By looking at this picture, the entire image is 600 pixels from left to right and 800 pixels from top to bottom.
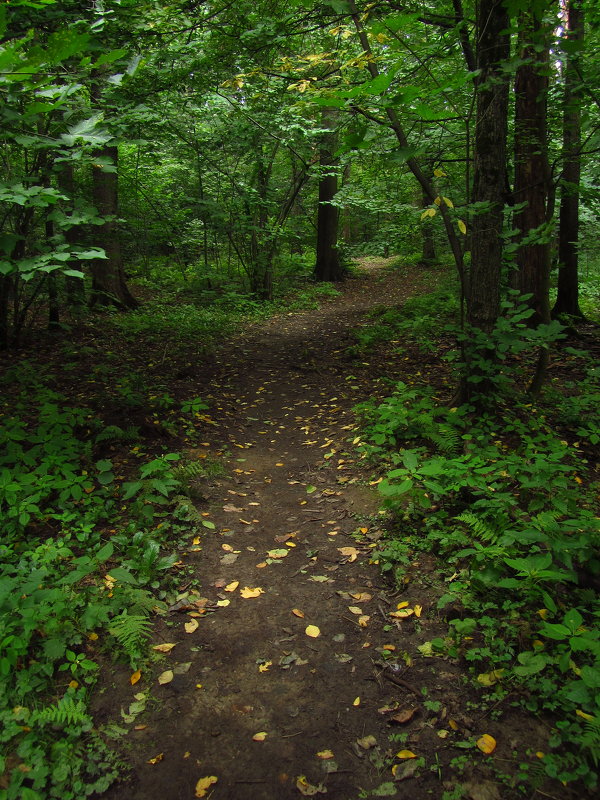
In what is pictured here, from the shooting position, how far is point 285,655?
2.86 meters

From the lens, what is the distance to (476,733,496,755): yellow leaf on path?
212cm

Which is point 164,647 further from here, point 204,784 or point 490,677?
point 490,677

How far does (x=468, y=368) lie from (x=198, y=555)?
130 inches

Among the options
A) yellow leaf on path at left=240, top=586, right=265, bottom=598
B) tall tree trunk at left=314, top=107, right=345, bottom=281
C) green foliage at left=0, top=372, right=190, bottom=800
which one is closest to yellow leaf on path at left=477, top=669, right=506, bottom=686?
yellow leaf on path at left=240, top=586, right=265, bottom=598

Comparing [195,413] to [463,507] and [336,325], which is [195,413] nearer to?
[463,507]

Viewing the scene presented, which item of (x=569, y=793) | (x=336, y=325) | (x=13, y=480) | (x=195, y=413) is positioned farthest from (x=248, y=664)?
(x=336, y=325)

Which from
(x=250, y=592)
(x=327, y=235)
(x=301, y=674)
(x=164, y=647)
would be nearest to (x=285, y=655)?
(x=301, y=674)

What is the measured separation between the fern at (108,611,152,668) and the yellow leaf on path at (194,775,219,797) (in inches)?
30.5

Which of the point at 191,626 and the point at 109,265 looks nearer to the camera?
the point at 191,626

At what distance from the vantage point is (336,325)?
1145 centimetres

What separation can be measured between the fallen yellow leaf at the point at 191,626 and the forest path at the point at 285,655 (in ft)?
0.08

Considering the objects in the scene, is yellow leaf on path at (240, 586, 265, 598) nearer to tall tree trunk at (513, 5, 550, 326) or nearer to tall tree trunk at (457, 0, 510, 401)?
tall tree trunk at (457, 0, 510, 401)

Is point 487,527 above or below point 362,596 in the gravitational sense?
above

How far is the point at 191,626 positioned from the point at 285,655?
2.20 ft
